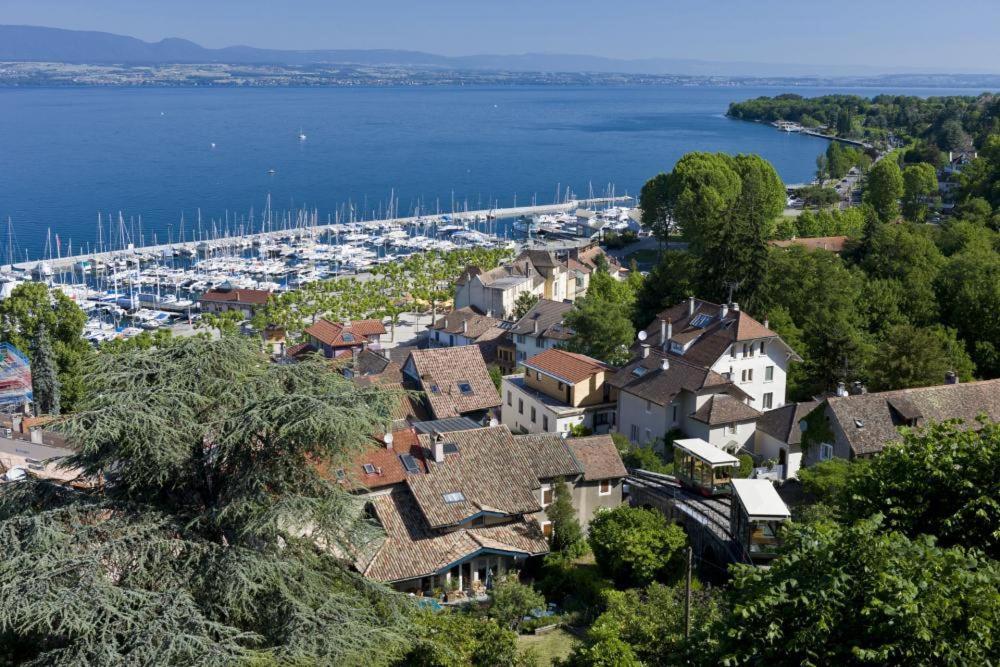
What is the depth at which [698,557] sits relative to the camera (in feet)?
64.7

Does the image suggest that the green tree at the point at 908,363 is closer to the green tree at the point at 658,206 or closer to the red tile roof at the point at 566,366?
the red tile roof at the point at 566,366

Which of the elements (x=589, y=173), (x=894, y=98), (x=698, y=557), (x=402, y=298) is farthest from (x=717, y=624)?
(x=894, y=98)

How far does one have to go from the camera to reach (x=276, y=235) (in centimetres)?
8875

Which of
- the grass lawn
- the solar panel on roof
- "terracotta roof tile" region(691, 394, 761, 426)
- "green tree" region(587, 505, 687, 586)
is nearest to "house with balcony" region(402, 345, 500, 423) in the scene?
"terracotta roof tile" region(691, 394, 761, 426)

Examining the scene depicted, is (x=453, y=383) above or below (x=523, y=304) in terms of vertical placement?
above

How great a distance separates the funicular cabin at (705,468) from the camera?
867 inches

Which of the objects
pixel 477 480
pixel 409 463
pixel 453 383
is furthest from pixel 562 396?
pixel 409 463

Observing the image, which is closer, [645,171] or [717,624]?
[717,624]

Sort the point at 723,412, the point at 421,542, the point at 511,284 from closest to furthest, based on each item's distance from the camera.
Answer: the point at 421,542, the point at 723,412, the point at 511,284

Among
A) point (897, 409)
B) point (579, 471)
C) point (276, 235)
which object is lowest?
point (276, 235)

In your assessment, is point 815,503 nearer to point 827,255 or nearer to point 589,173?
point 827,255

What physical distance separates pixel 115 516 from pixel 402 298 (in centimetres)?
4608

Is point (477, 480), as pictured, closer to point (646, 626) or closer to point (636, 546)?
point (636, 546)

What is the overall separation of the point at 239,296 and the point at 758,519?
48.2 meters
